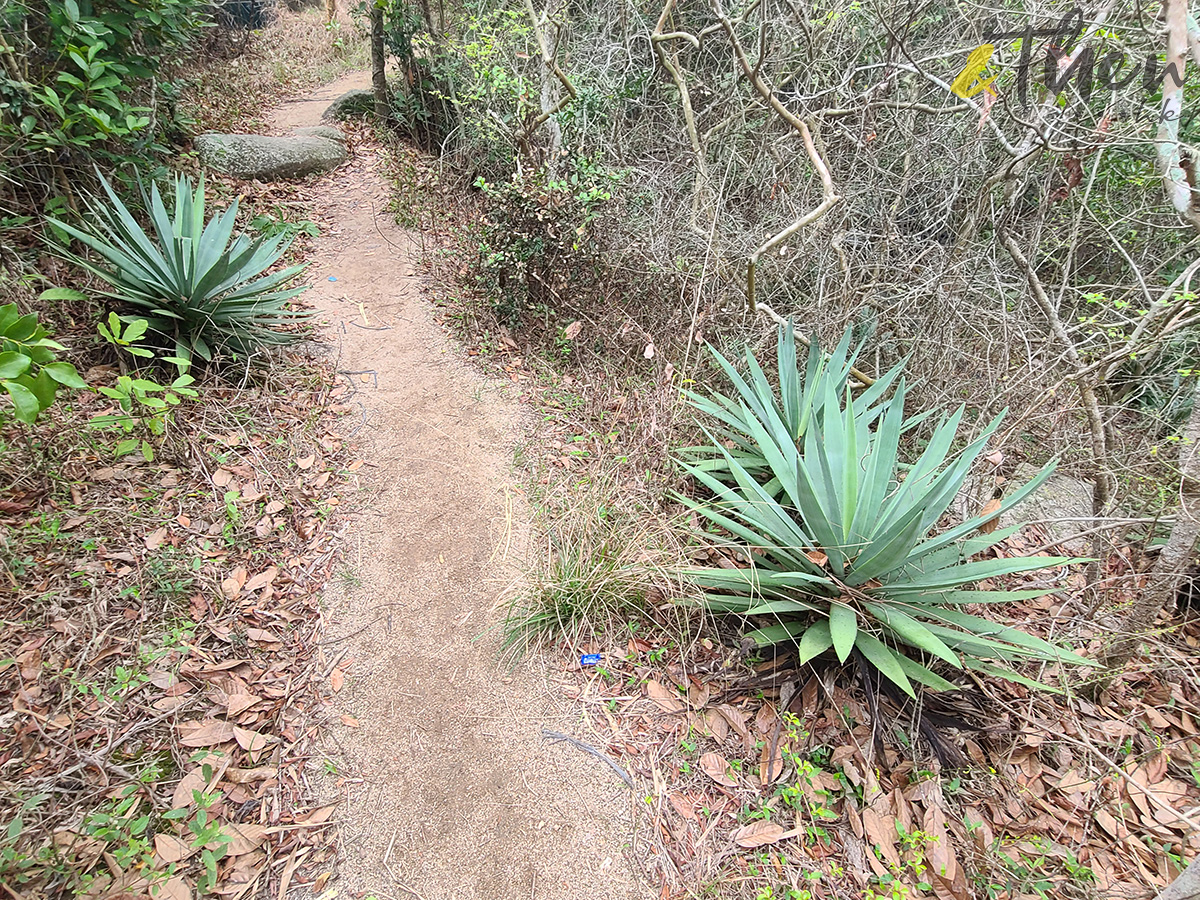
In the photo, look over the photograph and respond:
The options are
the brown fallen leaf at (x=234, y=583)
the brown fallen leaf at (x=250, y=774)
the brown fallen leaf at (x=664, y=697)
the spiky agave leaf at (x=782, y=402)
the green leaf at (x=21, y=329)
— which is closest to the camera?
the green leaf at (x=21, y=329)

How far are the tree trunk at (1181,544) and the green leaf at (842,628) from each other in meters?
1.15

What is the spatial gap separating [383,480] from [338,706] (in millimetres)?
1350

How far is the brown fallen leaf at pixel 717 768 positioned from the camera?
2285 mm

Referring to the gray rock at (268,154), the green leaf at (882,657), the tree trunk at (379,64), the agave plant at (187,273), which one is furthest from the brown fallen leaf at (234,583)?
the tree trunk at (379,64)

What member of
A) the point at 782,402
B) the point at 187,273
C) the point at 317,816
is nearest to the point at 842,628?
the point at 782,402

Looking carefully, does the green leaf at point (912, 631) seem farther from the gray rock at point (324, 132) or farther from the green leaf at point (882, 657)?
the gray rock at point (324, 132)

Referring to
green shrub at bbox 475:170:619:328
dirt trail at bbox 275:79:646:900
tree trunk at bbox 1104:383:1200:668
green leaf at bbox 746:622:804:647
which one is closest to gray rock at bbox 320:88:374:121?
green shrub at bbox 475:170:619:328

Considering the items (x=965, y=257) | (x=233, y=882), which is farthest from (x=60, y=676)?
(x=965, y=257)

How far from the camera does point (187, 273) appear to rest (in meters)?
3.32

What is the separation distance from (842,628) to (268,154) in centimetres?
653

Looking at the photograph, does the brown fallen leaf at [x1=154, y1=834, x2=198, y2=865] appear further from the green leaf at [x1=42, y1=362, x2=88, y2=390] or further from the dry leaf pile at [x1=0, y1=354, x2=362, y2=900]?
the green leaf at [x1=42, y1=362, x2=88, y2=390]

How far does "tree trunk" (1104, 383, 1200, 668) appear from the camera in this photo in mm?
2314

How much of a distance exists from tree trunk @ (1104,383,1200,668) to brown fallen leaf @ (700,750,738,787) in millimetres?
1707

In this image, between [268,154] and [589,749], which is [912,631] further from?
[268,154]
